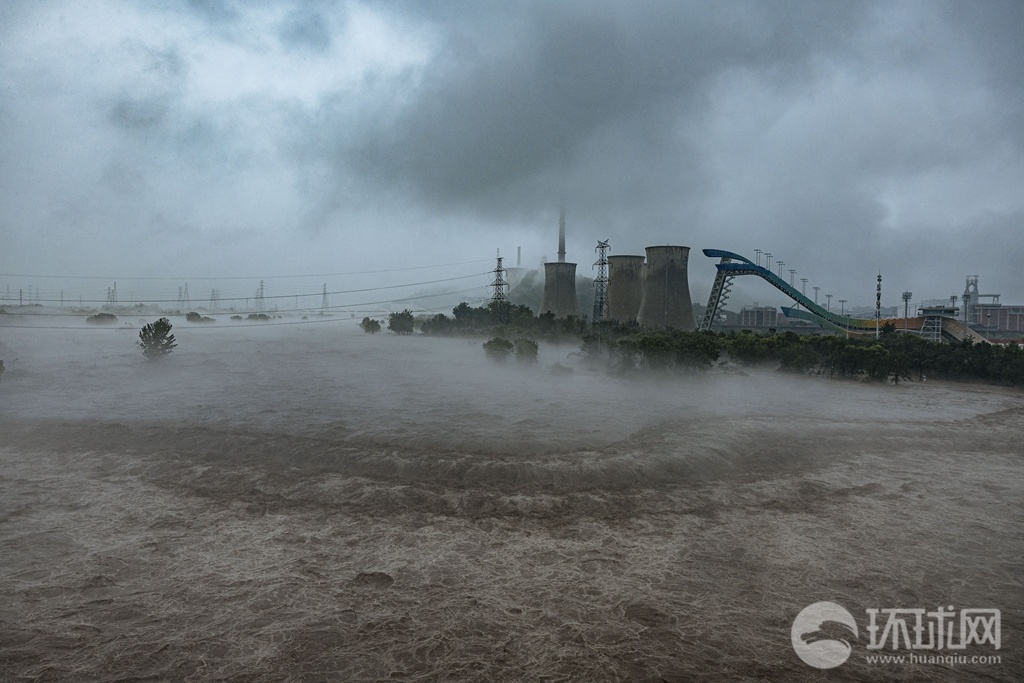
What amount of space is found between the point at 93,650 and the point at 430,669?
2.26m

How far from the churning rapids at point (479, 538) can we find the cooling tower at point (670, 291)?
2027 centimetres

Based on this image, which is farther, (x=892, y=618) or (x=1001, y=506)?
(x=1001, y=506)

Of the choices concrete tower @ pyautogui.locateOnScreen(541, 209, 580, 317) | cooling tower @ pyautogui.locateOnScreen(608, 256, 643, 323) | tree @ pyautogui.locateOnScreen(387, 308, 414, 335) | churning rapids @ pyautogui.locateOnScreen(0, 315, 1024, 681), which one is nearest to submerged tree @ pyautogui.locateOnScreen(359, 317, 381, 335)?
tree @ pyautogui.locateOnScreen(387, 308, 414, 335)

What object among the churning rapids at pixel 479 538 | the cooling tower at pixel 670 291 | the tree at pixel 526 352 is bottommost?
the churning rapids at pixel 479 538

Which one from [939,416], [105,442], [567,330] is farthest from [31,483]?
[567,330]

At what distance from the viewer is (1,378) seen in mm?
15867

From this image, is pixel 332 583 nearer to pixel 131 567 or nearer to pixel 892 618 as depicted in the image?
pixel 131 567

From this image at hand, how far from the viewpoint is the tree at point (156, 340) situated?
67.3ft

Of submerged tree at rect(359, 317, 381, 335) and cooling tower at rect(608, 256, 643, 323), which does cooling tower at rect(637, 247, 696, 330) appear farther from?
submerged tree at rect(359, 317, 381, 335)

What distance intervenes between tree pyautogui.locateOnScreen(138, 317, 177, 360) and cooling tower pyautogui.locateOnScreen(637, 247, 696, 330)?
2494 centimetres


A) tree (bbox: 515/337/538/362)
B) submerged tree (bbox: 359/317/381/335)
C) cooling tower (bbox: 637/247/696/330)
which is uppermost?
cooling tower (bbox: 637/247/696/330)

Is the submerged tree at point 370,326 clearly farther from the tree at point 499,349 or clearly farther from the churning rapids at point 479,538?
the churning rapids at point 479,538

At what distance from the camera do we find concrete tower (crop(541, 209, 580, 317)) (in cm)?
4188

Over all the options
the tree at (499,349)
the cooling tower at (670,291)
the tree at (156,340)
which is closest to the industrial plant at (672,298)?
the cooling tower at (670,291)
